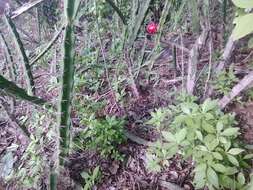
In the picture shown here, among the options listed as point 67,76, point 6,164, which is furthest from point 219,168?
point 6,164

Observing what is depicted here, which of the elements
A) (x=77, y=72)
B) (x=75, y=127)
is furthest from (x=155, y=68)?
(x=75, y=127)

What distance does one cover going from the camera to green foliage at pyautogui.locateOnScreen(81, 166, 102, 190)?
158 cm

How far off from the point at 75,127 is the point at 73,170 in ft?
0.72

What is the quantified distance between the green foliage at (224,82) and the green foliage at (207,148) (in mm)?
204

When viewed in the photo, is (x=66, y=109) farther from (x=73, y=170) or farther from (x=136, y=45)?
(x=136, y=45)

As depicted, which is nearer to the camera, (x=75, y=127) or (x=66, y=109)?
(x=66, y=109)

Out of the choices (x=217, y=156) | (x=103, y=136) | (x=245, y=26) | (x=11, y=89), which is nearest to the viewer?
(x=245, y=26)

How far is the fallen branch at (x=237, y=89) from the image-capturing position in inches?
Answer: 63.1

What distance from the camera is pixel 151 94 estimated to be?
2.01m

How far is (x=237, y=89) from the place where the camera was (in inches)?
65.2

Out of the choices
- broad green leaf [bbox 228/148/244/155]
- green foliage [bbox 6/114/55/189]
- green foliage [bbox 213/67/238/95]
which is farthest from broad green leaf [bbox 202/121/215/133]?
Result: green foliage [bbox 6/114/55/189]

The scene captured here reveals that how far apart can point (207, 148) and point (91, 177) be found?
0.52 m

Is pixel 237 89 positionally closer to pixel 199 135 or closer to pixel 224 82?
pixel 224 82

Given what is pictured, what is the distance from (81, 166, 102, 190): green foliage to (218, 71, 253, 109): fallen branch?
25.8 inches
